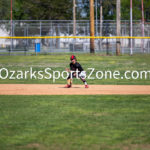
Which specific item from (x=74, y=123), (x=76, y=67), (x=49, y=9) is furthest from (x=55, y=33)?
(x=74, y=123)

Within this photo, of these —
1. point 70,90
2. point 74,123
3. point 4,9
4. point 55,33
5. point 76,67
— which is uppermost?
point 4,9

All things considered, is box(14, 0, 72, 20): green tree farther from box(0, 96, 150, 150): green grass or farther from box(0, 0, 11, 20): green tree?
box(0, 96, 150, 150): green grass

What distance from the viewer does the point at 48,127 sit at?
931cm

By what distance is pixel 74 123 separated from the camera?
9750 millimetres

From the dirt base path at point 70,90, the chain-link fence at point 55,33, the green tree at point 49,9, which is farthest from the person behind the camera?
the green tree at point 49,9

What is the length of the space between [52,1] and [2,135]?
202ft

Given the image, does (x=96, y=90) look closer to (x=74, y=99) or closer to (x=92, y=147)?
(x=74, y=99)

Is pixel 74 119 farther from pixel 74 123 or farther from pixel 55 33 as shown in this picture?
pixel 55 33

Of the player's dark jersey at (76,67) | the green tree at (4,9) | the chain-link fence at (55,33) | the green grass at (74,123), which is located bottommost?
the green grass at (74,123)

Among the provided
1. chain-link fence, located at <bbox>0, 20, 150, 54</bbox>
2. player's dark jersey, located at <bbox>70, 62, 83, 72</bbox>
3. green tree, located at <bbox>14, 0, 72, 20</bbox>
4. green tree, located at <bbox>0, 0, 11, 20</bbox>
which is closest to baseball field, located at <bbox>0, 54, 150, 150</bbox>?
player's dark jersey, located at <bbox>70, 62, 83, 72</bbox>

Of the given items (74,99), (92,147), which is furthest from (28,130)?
(74,99)

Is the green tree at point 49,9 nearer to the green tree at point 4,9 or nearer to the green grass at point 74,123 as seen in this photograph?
the green tree at point 4,9

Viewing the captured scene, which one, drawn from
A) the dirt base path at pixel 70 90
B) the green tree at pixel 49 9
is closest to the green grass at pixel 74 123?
the dirt base path at pixel 70 90

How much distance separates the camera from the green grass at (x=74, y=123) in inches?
311
